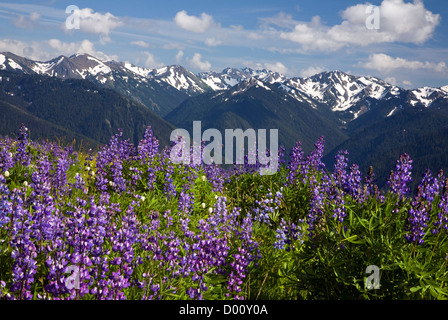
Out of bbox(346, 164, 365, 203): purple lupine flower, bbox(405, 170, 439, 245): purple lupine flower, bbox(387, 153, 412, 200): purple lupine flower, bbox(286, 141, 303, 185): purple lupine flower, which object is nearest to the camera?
bbox(405, 170, 439, 245): purple lupine flower

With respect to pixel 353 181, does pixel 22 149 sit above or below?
above

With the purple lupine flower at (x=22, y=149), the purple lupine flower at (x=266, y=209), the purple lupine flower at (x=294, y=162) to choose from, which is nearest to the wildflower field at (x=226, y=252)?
the purple lupine flower at (x=266, y=209)

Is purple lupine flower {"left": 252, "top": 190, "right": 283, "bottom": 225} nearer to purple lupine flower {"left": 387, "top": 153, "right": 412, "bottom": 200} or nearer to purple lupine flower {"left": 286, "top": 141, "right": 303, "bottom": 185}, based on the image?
purple lupine flower {"left": 286, "top": 141, "right": 303, "bottom": 185}

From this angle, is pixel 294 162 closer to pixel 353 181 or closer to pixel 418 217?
pixel 353 181

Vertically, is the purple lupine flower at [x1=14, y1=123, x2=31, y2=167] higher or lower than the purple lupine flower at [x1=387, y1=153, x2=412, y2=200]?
higher

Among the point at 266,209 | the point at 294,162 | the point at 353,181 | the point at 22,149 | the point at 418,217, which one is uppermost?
the point at 22,149

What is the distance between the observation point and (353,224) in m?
5.41

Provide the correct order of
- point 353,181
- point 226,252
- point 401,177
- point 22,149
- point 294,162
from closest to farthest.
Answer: point 226,252, point 401,177, point 353,181, point 22,149, point 294,162

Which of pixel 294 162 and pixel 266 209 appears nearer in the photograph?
pixel 266 209

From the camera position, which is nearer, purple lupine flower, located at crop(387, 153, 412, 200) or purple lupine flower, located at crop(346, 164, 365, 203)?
purple lupine flower, located at crop(387, 153, 412, 200)

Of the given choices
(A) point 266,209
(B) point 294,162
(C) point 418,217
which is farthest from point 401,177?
(B) point 294,162

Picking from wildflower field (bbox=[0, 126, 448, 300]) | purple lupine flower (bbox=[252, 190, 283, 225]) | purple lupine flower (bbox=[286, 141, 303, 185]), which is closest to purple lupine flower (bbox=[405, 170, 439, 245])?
wildflower field (bbox=[0, 126, 448, 300])
